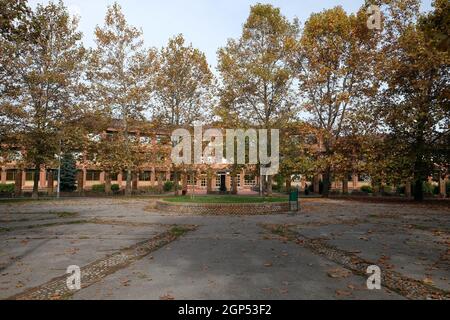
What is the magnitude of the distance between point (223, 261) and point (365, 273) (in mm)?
2916

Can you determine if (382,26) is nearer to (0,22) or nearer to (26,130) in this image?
(0,22)

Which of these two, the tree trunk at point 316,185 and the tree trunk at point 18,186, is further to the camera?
the tree trunk at point 316,185

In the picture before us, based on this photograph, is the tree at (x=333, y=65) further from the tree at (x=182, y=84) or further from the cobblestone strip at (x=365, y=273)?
the cobblestone strip at (x=365, y=273)

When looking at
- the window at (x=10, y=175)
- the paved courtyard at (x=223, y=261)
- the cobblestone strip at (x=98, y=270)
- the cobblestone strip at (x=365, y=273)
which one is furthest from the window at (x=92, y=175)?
the cobblestone strip at (x=365, y=273)

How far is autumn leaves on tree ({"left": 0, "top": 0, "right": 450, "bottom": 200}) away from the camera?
85.5 ft

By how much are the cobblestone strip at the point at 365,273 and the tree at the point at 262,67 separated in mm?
21501

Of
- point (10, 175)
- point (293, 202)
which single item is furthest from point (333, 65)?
point (10, 175)

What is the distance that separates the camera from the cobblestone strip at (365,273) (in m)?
5.06

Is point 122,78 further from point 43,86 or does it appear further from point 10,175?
point 10,175

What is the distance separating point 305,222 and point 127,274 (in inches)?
390

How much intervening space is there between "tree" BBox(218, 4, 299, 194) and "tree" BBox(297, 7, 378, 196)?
69.2 inches

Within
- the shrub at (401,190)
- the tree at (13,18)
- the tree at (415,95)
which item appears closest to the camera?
the tree at (13,18)

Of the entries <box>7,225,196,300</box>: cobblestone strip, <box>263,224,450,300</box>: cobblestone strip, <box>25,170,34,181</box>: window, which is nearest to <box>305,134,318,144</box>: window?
<box>263,224,450,300</box>: cobblestone strip

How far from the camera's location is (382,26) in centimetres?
2909
